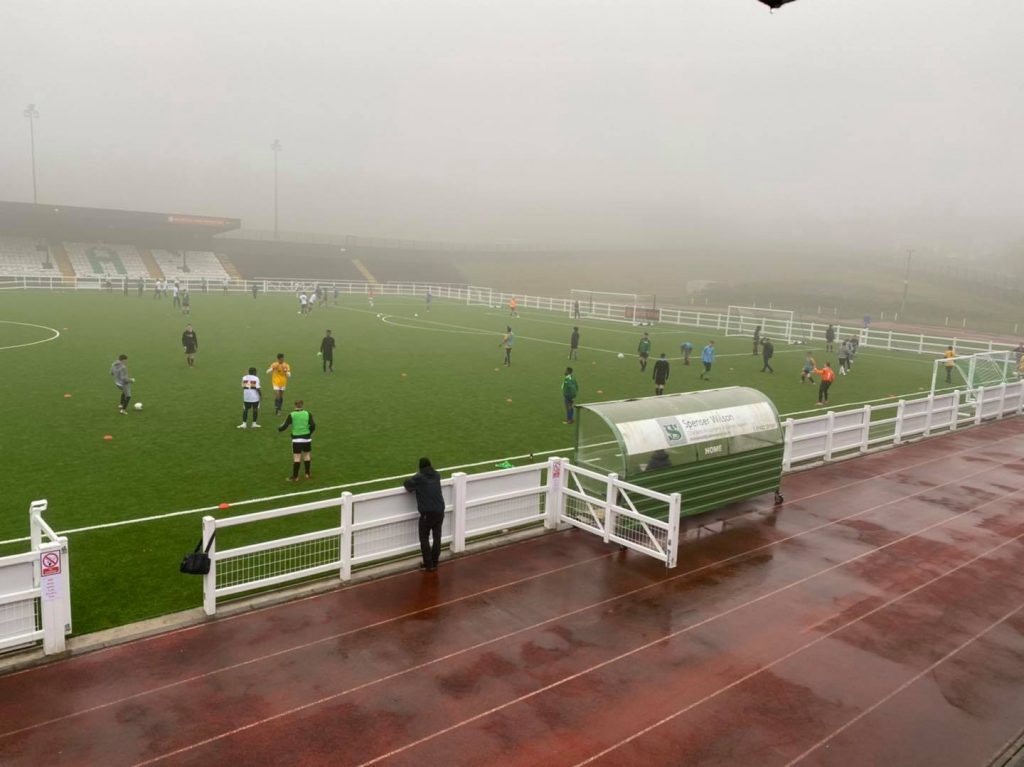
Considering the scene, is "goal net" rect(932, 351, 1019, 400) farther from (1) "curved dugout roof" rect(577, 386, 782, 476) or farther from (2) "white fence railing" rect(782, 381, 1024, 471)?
(1) "curved dugout roof" rect(577, 386, 782, 476)

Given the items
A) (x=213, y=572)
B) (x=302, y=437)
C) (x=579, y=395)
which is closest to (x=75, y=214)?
(x=579, y=395)

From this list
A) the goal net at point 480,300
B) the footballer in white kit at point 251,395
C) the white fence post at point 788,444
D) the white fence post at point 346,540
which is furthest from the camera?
the goal net at point 480,300

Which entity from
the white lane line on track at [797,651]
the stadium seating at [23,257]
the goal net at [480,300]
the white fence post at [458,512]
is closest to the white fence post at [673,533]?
the white lane line on track at [797,651]

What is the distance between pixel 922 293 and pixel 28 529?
442 ft

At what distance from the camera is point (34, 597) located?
7723 mm

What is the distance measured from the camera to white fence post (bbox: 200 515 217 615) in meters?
8.57

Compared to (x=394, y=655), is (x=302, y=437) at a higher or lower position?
higher

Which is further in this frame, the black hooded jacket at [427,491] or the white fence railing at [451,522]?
the black hooded jacket at [427,491]

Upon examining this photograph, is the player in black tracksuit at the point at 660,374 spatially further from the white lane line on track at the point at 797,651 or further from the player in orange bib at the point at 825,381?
the white lane line on track at the point at 797,651

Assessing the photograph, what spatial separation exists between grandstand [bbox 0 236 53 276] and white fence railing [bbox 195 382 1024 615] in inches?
2919

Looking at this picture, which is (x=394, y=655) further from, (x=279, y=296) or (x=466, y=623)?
(x=279, y=296)

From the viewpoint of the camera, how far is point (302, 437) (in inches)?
548

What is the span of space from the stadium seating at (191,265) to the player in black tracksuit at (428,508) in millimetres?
76306

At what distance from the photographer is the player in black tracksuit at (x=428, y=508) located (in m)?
10.2
